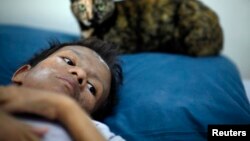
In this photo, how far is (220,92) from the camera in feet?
3.42

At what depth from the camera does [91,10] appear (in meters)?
1.85

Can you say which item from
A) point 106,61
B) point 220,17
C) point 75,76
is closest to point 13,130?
point 75,76

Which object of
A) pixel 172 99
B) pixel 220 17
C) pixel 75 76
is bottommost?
pixel 220 17

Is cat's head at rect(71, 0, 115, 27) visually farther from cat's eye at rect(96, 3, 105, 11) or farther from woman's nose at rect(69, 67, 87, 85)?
woman's nose at rect(69, 67, 87, 85)

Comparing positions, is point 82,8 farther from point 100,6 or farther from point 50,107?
point 50,107

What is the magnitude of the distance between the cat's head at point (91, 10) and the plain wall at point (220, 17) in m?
0.15

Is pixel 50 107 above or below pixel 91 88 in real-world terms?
above

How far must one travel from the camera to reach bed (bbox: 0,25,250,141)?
2.93 ft

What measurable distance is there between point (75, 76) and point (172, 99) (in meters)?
0.38

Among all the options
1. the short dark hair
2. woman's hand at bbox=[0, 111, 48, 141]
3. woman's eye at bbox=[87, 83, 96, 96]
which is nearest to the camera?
woman's hand at bbox=[0, 111, 48, 141]

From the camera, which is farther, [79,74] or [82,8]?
[82,8]

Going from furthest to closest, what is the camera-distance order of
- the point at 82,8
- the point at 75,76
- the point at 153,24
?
the point at 153,24 < the point at 82,8 < the point at 75,76

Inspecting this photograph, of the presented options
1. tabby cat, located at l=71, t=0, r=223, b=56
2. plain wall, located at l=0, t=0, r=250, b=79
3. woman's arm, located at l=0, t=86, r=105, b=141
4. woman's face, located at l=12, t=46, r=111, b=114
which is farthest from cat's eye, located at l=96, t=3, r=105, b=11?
woman's arm, located at l=0, t=86, r=105, b=141

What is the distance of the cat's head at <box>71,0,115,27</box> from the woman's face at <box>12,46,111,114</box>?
39.2 inches
